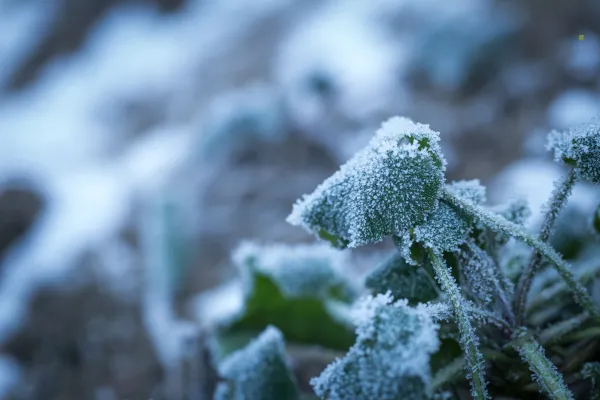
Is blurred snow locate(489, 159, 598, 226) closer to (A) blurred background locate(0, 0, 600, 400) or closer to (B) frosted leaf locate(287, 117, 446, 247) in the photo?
(A) blurred background locate(0, 0, 600, 400)

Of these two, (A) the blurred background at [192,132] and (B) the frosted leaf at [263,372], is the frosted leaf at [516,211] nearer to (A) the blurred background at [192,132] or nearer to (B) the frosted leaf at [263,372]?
(B) the frosted leaf at [263,372]

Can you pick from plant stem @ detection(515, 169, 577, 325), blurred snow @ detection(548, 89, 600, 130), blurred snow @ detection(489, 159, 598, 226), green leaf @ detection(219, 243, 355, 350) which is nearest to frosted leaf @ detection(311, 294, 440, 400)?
plant stem @ detection(515, 169, 577, 325)

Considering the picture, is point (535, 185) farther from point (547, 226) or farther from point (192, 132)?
point (192, 132)

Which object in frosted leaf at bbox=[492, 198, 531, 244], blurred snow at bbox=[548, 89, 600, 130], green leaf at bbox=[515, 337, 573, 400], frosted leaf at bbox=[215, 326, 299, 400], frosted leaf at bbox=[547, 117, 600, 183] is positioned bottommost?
green leaf at bbox=[515, 337, 573, 400]

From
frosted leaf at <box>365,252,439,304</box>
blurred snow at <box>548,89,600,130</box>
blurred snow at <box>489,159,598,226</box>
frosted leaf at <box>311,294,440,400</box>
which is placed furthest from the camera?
blurred snow at <box>548,89,600,130</box>

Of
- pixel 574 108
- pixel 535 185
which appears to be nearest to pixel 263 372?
pixel 535 185

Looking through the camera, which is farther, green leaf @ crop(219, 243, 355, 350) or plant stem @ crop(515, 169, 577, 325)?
green leaf @ crop(219, 243, 355, 350)
